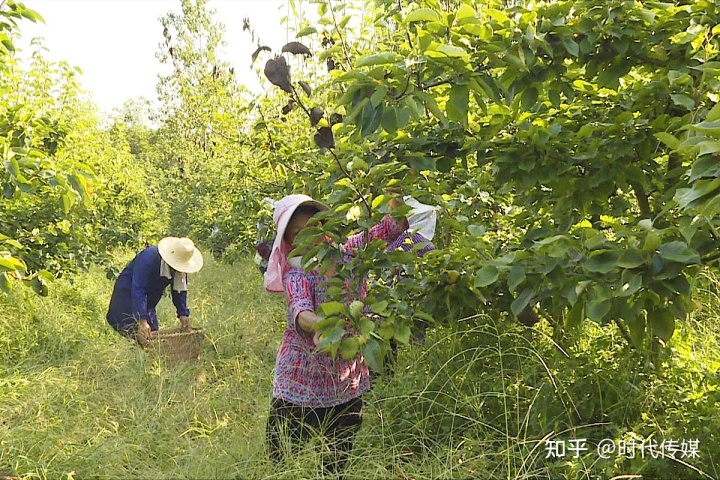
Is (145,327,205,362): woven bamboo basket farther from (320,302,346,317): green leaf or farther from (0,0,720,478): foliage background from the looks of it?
(320,302,346,317): green leaf

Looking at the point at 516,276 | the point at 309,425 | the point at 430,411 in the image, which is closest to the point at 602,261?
the point at 516,276

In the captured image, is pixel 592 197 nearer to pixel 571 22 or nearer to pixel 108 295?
pixel 571 22

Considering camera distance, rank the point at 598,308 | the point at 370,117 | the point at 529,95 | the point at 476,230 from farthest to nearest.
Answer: the point at 476,230, the point at 529,95, the point at 370,117, the point at 598,308

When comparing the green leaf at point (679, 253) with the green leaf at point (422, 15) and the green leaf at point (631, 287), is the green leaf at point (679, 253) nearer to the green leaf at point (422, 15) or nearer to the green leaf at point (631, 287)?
the green leaf at point (631, 287)

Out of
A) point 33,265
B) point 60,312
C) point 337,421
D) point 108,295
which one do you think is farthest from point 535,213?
point 108,295

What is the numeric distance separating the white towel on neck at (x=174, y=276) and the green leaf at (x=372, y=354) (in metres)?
3.23

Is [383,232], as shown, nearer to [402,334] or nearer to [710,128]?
[402,334]

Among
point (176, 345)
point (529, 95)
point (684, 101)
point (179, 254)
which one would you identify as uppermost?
point (529, 95)

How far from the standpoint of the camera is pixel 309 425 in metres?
2.32

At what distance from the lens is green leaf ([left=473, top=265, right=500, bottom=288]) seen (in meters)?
1.55

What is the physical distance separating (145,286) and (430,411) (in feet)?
8.58

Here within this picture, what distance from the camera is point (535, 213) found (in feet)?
7.90

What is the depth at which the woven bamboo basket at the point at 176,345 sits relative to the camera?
13.7ft

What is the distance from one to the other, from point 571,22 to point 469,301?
2.83ft
